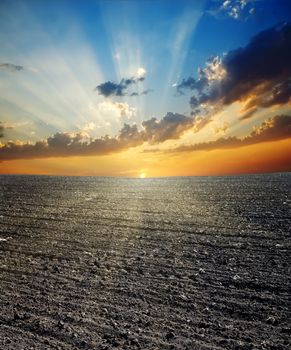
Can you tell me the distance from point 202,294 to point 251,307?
1106mm

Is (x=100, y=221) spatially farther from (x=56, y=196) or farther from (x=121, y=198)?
(x=56, y=196)

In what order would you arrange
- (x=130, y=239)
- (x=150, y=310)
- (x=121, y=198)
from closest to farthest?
1. (x=150, y=310)
2. (x=130, y=239)
3. (x=121, y=198)

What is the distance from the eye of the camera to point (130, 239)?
12641 mm

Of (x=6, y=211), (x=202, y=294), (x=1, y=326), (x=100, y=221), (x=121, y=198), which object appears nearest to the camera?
(x=1, y=326)

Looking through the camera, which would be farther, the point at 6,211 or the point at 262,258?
the point at 6,211

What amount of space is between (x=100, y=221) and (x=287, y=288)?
30.9 ft

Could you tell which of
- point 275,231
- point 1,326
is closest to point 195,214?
point 275,231

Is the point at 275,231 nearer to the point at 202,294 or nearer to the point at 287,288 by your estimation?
the point at 287,288

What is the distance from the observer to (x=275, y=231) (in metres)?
13.2

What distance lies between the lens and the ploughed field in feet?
20.7

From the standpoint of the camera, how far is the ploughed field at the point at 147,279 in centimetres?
632

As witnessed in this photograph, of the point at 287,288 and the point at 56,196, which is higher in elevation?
the point at 56,196

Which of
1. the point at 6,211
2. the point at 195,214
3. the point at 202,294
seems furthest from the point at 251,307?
the point at 6,211

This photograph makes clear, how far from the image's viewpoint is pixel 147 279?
29.0 feet
